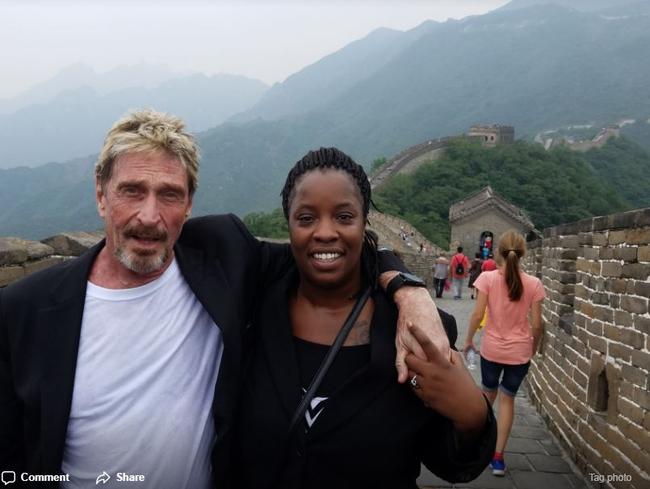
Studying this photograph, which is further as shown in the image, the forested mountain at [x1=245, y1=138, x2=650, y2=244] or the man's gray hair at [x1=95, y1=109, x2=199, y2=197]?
the forested mountain at [x1=245, y1=138, x2=650, y2=244]

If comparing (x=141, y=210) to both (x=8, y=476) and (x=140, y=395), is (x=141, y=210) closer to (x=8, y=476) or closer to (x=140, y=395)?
(x=140, y=395)

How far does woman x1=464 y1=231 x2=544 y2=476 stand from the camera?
189 inches

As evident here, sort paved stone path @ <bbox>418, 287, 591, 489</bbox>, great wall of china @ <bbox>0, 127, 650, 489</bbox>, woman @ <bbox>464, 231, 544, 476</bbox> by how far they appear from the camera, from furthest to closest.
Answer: woman @ <bbox>464, 231, 544, 476</bbox> → paved stone path @ <bbox>418, 287, 591, 489</bbox> → great wall of china @ <bbox>0, 127, 650, 489</bbox>

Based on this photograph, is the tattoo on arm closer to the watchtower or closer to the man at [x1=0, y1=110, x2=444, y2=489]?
the man at [x1=0, y1=110, x2=444, y2=489]

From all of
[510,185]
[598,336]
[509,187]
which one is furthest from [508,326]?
[510,185]

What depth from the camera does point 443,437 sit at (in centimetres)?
196

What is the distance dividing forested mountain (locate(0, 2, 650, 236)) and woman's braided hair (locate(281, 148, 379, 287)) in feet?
220

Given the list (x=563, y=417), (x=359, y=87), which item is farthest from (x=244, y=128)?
(x=563, y=417)

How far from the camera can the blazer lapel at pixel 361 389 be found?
6.30 ft

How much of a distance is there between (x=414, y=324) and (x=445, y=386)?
0.20m

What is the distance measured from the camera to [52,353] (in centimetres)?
197

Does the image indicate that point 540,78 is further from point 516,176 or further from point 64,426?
point 64,426

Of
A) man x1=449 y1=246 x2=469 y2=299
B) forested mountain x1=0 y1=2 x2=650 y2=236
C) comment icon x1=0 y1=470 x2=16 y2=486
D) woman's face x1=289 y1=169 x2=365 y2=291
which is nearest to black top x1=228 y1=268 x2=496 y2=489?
woman's face x1=289 y1=169 x2=365 y2=291

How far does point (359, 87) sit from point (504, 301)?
152m
